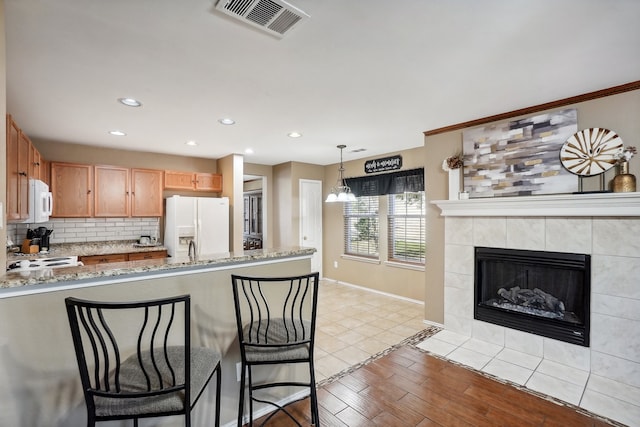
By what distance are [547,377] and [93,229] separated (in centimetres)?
578

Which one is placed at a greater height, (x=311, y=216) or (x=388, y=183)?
(x=388, y=183)

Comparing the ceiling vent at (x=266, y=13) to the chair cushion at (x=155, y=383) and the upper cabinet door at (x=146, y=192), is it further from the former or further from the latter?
the upper cabinet door at (x=146, y=192)

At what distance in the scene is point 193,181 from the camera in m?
5.06

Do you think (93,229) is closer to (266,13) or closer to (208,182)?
(208,182)

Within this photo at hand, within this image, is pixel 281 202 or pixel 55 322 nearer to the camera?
pixel 55 322

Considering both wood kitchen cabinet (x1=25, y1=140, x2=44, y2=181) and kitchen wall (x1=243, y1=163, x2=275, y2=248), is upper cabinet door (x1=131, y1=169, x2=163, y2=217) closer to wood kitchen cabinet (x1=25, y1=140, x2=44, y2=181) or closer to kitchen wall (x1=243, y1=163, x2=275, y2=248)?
wood kitchen cabinet (x1=25, y1=140, x2=44, y2=181)

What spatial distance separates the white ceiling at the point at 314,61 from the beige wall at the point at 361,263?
154 cm

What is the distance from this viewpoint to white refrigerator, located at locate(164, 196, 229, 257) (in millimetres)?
4484

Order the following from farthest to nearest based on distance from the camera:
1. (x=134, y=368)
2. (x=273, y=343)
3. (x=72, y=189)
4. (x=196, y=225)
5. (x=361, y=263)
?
(x=361, y=263) → (x=196, y=225) → (x=72, y=189) → (x=273, y=343) → (x=134, y=368)

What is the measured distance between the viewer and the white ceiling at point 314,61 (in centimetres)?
157

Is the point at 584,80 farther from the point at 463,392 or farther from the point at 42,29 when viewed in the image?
the point at 42,29

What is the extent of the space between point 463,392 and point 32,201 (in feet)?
14.4

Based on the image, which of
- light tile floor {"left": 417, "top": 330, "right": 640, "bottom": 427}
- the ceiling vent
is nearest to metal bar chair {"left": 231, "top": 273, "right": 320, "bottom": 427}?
the ceiling vent

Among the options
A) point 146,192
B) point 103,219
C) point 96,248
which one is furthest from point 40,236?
point 146,192
